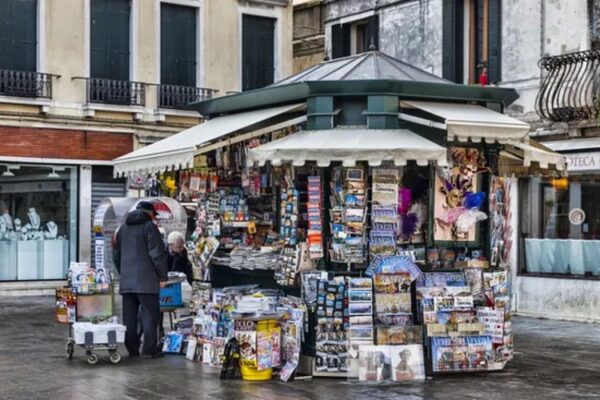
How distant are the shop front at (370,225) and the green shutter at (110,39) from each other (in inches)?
433

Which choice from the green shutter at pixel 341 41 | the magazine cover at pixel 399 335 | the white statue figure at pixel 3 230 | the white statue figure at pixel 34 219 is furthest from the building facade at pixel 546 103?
the white statue figure at pixel 3 230

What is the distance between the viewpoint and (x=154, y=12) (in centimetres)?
2317

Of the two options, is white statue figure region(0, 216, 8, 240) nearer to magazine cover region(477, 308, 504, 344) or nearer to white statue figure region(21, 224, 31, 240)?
white statue figure region(21, 224, 31, 240)

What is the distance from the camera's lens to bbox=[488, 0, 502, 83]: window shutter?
60.0 feet

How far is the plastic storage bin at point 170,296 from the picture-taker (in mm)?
12523

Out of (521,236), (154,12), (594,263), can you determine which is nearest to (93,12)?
(154,12)

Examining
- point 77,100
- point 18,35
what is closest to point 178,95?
point 77,100

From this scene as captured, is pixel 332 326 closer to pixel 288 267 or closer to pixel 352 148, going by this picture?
pixel 288 267

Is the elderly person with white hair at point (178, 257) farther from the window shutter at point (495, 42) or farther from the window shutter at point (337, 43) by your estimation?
the window shutter at point (337, 43)

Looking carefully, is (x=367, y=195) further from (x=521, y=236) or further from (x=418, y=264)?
(x=521, y=236)

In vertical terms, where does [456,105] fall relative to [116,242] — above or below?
above

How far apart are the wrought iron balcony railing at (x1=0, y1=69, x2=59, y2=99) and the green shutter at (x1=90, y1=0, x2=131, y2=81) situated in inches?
46.2

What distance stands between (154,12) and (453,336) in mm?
14651

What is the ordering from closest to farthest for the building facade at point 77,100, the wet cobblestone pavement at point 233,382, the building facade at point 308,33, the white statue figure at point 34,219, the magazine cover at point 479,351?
the wet cobblestone pavement at point 233,382 → the magazine cover at point 479,351 → the building facade at point 77,100 → the white statue figure at point 34,219 → the building facade at point 308,33
